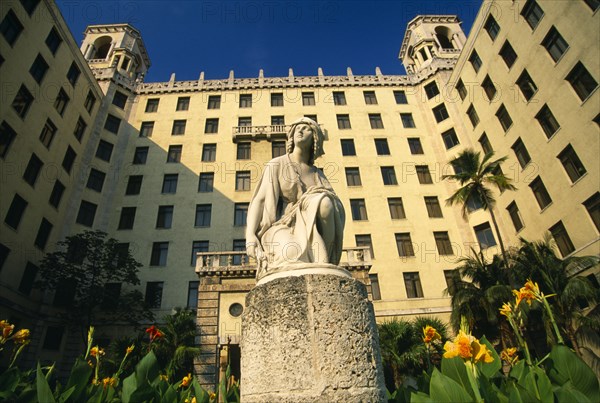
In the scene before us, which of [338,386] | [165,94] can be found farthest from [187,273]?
[338,386]

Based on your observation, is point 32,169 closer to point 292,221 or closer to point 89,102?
point 89,102

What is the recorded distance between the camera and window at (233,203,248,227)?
2450 centimetres

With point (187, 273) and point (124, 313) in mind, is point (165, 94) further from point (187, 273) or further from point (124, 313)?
point (124, 313)

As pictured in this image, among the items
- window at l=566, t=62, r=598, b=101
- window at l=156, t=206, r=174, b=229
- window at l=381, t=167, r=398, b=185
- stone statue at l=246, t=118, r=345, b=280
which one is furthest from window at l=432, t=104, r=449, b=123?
stone statue at l=246, t=118, r=345, b=280

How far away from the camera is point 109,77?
2970cm

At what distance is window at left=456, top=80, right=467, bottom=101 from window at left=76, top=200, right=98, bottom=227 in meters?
30.8

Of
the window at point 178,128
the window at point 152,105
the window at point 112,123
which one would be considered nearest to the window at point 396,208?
the window at point 178,128

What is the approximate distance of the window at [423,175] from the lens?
26.9 meters

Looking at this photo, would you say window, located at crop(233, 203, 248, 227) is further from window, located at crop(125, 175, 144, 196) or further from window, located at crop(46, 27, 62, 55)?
window, located at crop(46, 27, 62, 55)

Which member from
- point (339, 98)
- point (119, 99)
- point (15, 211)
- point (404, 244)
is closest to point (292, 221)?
point (404, 244)

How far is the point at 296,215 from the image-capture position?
4113mm

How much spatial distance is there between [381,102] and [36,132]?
26614 mm

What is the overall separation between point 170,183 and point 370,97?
64.5 ft

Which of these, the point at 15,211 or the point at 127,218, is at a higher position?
the point at 127,218
